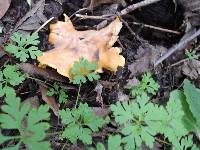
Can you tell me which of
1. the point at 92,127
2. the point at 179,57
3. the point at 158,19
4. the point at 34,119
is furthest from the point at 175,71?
the point at 34,119

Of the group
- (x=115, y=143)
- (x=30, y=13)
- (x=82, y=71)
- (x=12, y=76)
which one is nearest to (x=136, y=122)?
(x=115, y=143)

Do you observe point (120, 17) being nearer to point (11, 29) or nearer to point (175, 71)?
point (175, 71)

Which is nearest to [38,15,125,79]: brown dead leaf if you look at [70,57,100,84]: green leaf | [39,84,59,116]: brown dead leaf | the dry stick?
[70,57,100,84]: green leaf

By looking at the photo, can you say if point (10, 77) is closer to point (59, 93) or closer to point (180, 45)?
point (59, 93)

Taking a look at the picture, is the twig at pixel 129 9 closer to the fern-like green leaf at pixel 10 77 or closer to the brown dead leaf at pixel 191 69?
the brown dead leaf at pixel 191 69

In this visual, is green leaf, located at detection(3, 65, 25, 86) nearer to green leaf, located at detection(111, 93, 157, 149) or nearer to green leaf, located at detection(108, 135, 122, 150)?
green leaf, located at detection(111, 93, 157, 149)

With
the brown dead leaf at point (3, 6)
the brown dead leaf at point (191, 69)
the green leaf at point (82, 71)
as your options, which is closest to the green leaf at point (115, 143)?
the green leaf at point (82, 71)
